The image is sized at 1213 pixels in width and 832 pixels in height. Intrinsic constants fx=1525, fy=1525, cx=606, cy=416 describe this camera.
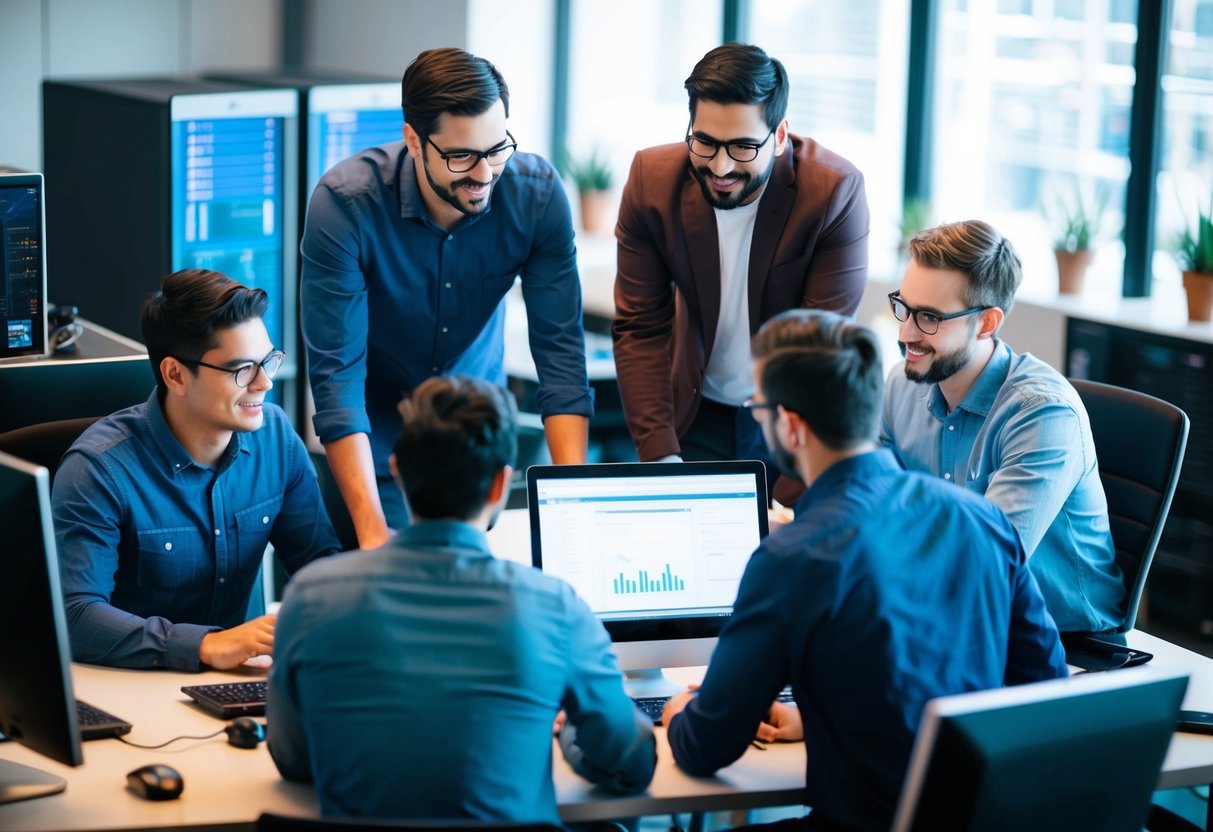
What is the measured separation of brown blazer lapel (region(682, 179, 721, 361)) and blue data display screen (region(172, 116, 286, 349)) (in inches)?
77.2

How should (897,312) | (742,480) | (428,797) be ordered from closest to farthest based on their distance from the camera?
1. (428,797)
2. (742,480)
3. (897,312)

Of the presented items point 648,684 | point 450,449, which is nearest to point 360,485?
point 648,684

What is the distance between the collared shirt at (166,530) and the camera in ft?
7.57

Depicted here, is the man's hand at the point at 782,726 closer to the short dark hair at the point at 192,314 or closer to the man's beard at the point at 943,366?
the man's beard at the point at 943,366

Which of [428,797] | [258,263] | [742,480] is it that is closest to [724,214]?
[742,480]

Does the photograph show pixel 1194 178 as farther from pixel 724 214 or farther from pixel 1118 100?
pixel 724 214

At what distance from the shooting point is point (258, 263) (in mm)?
4715

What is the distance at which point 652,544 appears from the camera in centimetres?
234

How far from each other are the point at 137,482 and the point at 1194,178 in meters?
3.47

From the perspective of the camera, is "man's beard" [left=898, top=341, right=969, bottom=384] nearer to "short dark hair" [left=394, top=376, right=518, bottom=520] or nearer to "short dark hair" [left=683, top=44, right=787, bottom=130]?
"short dark hair" [left=683, top=44, right=787, bottom=130]

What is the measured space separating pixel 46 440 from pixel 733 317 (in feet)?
4.31

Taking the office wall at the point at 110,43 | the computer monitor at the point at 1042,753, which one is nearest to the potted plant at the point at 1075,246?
the computer monitor at the point at 1042,753

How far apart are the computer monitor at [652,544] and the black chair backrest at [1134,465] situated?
0.74 m

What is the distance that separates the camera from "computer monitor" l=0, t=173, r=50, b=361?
2799mm
